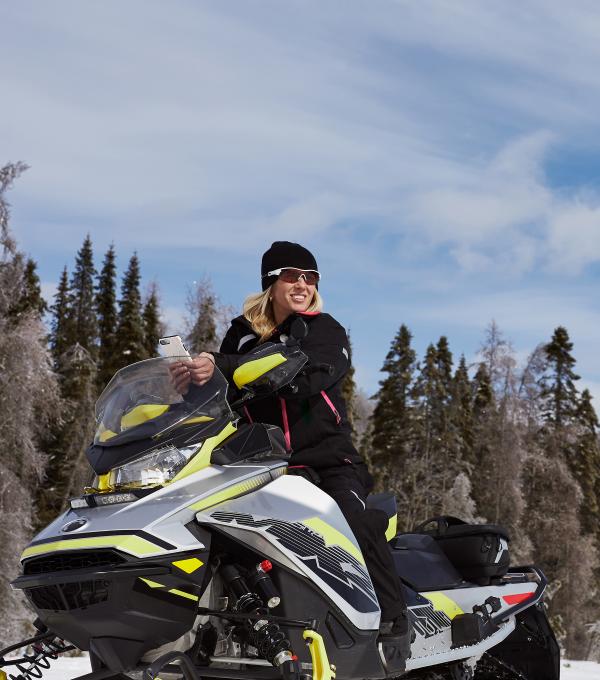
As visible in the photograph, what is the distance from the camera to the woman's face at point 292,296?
4.82 metres

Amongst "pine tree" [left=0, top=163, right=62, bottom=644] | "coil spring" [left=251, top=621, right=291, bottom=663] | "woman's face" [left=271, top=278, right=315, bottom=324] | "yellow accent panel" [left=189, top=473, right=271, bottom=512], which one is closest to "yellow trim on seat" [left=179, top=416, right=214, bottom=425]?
"yellow accent panel" [left=189, top=473, right=271, bottom=512]

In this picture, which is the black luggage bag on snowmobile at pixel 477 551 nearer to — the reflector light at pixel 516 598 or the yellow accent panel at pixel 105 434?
the reflector light at pixel 516 598

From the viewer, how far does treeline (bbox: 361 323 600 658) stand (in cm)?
3631

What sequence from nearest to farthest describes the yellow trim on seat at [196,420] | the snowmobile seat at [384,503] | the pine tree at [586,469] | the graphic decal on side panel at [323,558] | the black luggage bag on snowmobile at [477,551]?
the graphic decal on side panel at [323,558]
the yellow trim on seat at [196,420]
the snowmobile seat at [384,503]
the black luggage bag on snowmobile at [477,551]
the pine tree at [586,469]

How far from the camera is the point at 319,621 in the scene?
3.88 metres

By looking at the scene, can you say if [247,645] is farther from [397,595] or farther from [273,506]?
[397,595]

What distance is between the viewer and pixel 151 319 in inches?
2218

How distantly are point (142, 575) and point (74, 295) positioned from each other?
192 feet

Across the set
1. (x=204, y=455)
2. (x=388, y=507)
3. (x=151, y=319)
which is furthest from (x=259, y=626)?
(x=151, y=319)

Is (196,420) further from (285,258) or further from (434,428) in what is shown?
(434,428)

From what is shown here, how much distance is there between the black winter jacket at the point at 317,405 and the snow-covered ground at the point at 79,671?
9.16 feet

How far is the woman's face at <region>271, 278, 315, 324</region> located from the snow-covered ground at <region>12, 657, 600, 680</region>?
3030 mm

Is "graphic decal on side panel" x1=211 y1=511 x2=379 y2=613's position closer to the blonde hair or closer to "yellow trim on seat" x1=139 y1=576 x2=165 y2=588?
"yellow trim on seat" x1=139 y1=576 x2=165 y2=588

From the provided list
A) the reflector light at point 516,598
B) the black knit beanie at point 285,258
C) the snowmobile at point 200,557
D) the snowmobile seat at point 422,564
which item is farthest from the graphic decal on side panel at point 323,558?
the reflector light at point 516,598
